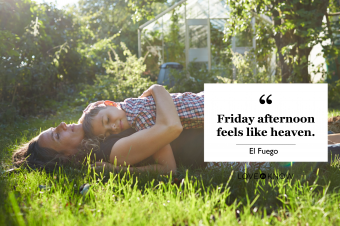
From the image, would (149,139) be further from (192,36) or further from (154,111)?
(192,36)

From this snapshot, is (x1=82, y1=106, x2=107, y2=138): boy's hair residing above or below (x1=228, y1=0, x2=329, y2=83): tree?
below

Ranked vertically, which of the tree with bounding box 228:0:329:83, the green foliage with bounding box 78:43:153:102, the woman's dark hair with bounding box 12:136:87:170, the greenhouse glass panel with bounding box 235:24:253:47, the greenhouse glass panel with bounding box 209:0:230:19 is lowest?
the woman's dark hair with bounding box 12:136:87:170

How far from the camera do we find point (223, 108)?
103 inches

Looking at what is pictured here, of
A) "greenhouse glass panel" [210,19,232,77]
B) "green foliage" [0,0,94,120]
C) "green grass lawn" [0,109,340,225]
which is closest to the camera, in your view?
"green grass lawn" [0,109,340,225]

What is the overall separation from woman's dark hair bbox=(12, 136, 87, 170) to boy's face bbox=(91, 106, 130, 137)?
0.25 metres

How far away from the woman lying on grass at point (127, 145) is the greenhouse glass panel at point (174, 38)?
1244 centimetres

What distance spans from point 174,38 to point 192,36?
93 centimetres

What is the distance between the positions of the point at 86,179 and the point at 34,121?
4176 mm

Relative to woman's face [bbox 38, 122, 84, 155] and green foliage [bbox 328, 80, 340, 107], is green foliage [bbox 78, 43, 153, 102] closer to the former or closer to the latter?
green foliage [bbox 328, 80, 340, 107]

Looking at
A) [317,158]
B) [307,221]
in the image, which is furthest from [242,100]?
[307,221]

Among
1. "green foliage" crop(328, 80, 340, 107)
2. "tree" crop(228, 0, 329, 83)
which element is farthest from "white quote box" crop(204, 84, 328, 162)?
"green foliage" crop(328, 80, 340, 107)

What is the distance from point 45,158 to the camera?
2.49 metres

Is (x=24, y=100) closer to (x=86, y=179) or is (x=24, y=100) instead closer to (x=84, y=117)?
(x=84, y=117)

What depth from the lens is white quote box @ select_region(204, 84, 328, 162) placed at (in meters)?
2.47
